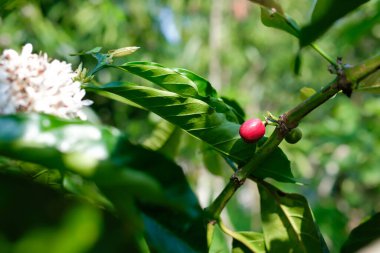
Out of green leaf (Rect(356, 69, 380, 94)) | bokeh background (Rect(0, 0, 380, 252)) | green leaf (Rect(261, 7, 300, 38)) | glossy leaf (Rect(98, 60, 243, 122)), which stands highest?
green leaf (Rect(261, 7, 300, 38))

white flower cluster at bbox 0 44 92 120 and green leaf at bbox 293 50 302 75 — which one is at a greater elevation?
green leaf at bbox 293 50 302 75

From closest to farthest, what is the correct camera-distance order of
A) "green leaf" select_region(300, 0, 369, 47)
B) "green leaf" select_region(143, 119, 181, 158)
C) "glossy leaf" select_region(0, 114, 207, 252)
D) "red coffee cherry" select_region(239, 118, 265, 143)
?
"glossy leaf" select_region(0, 114, 207, 252) < "green leaf" select_region(300, 0, 369, 47) < "red coffee cherry" select_region(239, 118, 265, 143) < "green leaf" select_region(143, 119, 181, 158)

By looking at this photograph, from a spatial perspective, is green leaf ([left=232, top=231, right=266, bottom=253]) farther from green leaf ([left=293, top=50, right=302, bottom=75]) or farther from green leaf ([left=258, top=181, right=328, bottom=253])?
green leaf ([left=293, top=50, right=302, bottom=75])

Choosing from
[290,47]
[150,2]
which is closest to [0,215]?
[150,2]

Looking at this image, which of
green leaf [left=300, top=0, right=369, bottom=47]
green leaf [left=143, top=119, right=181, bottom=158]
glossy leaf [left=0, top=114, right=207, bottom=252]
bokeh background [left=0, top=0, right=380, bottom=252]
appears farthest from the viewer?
bokeh background [left=0, top=0, right=380, bottom=252]

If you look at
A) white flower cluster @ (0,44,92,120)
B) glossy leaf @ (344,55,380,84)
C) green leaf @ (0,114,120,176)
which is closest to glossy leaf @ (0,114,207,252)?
green leaf @ (0,114,120,176)

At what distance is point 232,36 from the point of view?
6406 mm

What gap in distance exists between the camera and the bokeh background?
6.55 ft

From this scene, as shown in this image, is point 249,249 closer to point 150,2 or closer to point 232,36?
point 150,2

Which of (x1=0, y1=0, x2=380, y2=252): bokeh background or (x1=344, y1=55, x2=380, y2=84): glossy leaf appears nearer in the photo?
(x1=344, y1=55, x2=380, y2=84): glossy leaf

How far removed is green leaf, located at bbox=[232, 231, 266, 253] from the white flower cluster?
265 mm

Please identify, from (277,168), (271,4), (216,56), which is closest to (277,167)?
(277,168)

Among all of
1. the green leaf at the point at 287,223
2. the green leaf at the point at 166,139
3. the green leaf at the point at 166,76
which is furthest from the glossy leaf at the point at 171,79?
the green leaf at the point at 166,139

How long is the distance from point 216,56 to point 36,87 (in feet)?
12.0
